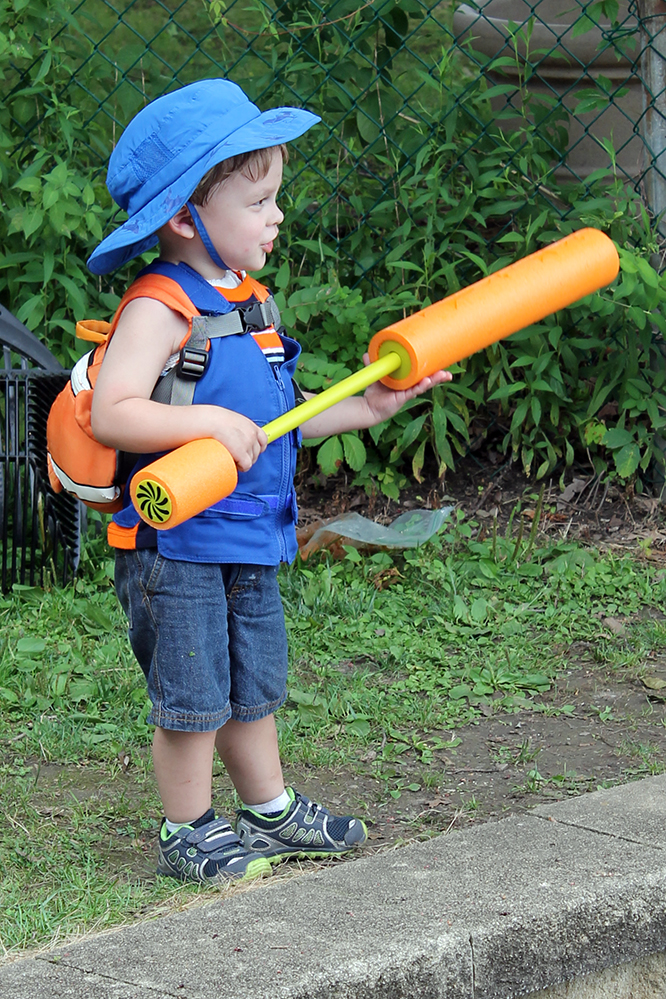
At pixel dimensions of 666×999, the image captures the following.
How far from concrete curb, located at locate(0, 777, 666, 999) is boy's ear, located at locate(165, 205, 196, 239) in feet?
3.53

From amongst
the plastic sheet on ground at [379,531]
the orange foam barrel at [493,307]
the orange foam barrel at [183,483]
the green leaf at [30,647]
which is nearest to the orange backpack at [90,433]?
the orange foam barrel at [183,483]

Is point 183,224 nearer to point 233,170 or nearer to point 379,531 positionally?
point 233,170

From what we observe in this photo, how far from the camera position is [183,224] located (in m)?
2.07

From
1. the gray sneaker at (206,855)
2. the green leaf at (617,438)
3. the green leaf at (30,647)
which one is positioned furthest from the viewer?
the green leaf at (617,438)

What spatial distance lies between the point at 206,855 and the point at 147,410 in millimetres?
799

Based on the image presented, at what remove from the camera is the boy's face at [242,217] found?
2047mm

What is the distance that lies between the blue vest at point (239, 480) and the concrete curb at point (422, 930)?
56 centimetres

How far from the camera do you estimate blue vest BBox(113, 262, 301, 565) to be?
209 cm

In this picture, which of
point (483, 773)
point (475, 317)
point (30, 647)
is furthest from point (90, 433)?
point (30, 647)

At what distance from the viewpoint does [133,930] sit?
1.79 meters

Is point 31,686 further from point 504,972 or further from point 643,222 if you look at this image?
point 643,222

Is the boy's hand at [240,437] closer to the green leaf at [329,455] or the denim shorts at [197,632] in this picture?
the denim shorts at [197,632]

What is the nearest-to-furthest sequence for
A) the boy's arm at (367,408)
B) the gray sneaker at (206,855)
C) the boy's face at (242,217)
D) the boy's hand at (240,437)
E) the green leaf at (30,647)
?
the boy's hand at (240,437) → the boy's face at (242,217) → the gray sneaker at (206,855) → the boy's arm at (367,408) → the green leaf at (30,647)

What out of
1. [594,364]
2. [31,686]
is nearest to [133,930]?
[31,686]
